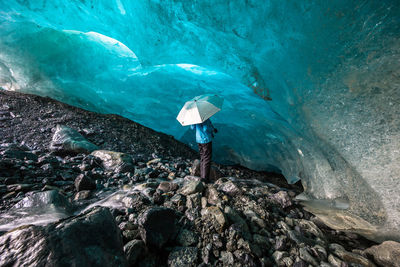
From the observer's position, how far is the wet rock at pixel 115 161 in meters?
3.18

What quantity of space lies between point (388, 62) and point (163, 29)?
4274mm

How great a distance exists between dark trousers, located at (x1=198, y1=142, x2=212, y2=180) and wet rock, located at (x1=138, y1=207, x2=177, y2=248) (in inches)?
68.7

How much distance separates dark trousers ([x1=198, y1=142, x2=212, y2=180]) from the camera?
332 centimetres

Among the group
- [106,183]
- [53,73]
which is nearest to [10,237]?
[106,183]

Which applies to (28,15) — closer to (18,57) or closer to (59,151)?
(18,57)

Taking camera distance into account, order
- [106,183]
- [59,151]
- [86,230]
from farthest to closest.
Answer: [59,151], [106,183], [86,230]

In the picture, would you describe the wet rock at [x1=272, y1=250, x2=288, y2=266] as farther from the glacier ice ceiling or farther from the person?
the person

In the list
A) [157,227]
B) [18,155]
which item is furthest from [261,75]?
[18,155]

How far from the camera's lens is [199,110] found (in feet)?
9.53

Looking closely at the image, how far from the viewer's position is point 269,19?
3.13 meters

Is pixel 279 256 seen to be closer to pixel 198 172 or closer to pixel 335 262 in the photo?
pixel 335 262

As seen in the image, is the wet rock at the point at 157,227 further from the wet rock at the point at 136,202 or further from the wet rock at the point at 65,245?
the wet rock at the point at 136,202

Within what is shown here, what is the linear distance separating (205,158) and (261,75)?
2446 mm

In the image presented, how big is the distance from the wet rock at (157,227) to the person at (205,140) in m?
1.74
